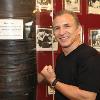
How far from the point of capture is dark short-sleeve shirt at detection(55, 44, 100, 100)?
1517 millimetres

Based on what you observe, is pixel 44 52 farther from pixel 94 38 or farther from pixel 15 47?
pixel 15 47

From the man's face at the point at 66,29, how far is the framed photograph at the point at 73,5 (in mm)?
320

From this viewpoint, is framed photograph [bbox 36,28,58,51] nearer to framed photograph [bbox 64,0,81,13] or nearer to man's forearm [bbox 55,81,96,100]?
framed photograph [bbox 64,0,81,13]

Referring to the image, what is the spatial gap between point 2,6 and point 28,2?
134 millimetres

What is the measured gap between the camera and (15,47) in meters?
1.30

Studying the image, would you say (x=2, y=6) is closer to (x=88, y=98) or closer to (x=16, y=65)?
(x=16, y=65)

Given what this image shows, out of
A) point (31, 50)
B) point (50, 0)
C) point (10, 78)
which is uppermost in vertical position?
point (50, 0)

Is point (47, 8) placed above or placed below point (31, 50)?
above

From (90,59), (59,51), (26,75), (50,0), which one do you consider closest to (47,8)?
(50,0)

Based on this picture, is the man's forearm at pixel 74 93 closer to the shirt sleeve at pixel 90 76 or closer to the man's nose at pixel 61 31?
the shirt sleeve at pixel 90 76

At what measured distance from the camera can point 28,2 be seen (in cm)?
133

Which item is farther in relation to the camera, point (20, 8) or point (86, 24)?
point (86, 24)

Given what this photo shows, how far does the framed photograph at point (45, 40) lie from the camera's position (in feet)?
6.03

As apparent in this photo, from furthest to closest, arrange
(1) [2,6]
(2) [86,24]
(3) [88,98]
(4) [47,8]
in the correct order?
(2) [86,24] → (4) [47,8] → (3) [88,98] → (1) [2,6]
